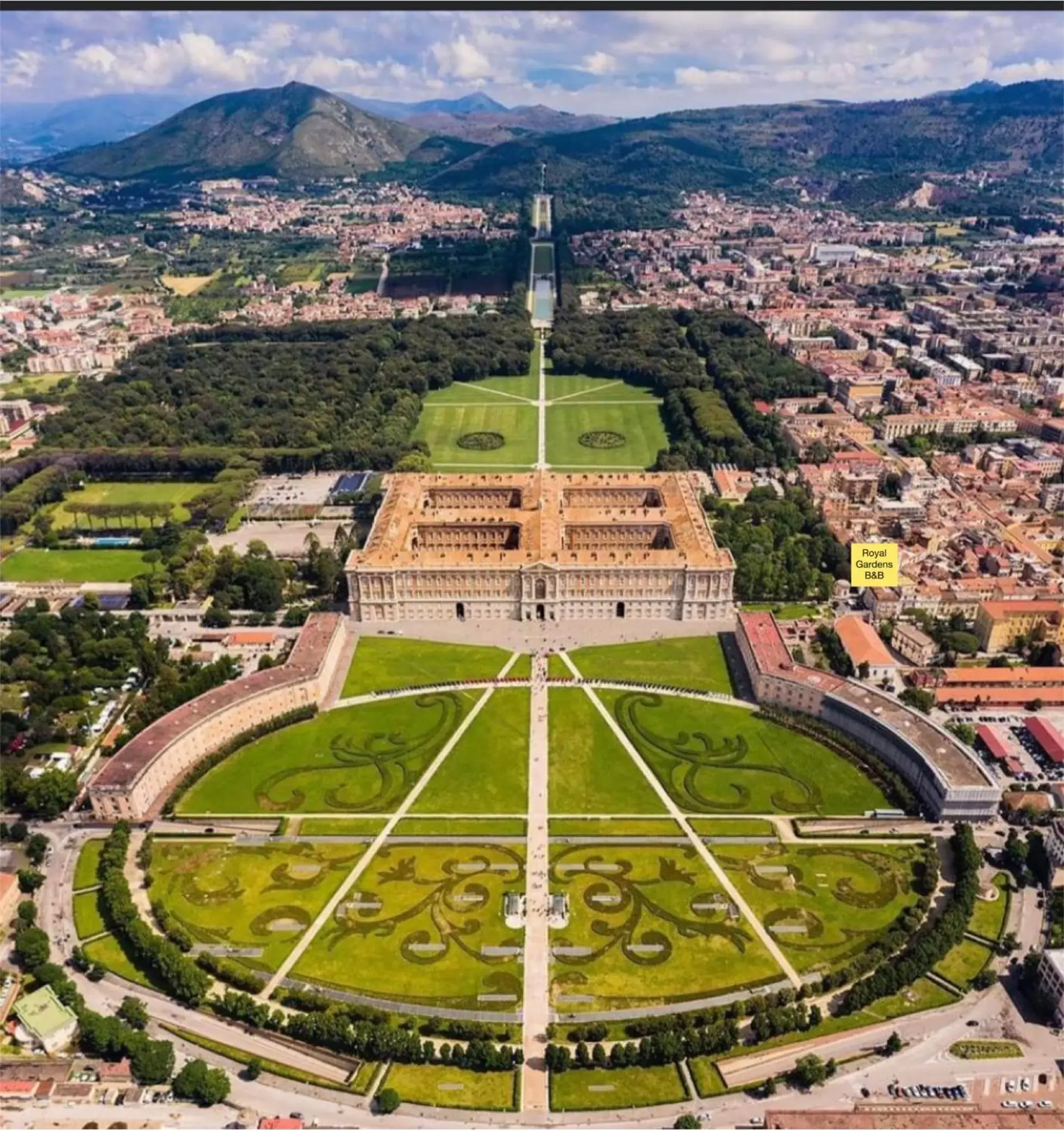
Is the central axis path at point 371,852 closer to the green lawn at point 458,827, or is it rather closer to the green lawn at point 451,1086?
the green lawn at point 458,827

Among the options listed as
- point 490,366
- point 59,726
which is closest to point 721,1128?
point 59,726

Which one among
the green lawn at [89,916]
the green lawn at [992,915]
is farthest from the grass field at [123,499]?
the green lawn at [992,915]

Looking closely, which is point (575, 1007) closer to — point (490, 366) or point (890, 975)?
point (890, 975)

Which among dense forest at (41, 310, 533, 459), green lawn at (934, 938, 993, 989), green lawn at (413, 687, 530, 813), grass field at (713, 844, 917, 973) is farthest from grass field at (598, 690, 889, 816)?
dense forest at (41, 310, 533, 459)

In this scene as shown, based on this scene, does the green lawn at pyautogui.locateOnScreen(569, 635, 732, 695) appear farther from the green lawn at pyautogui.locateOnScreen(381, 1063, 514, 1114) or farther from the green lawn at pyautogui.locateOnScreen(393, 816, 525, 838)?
the green lawn at pyautogui.locateOnScreen(381, 1063, 514, 1114)

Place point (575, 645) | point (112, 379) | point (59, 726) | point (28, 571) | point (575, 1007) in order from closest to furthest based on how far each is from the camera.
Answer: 1. point (575, 1007)
2. point (59, 726)
3. point (575, 645)
4. point (28, 571)
5. point (112, 379)

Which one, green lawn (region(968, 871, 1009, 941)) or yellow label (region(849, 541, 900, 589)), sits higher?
yellow label (region(849, 541, 900, 589))
